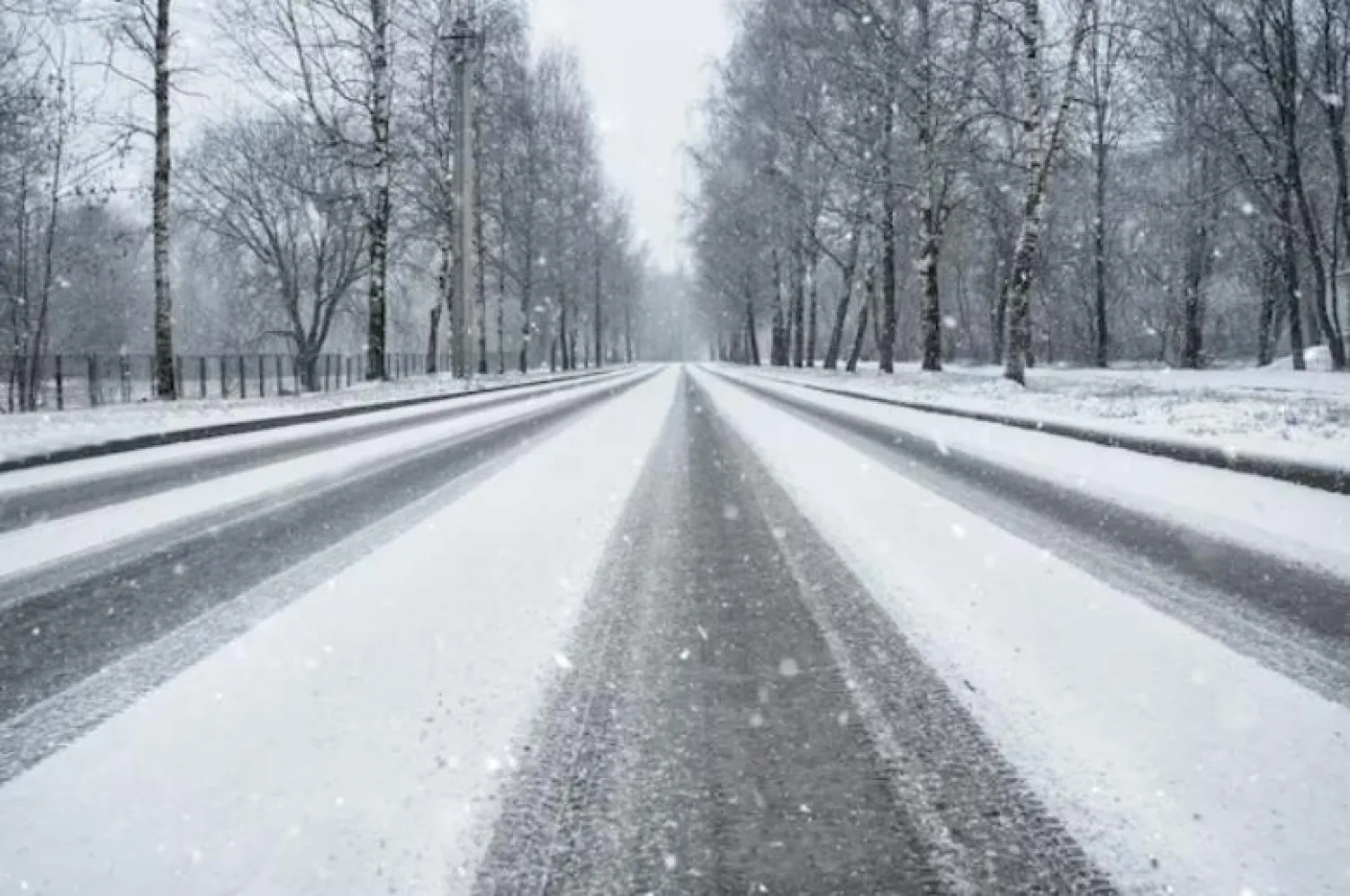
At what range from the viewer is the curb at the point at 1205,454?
5066mm

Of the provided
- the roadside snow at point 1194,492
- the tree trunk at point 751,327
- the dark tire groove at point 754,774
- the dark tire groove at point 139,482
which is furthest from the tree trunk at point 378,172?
the tree trunk at point 751,327

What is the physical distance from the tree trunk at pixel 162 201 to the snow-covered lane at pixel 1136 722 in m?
14.5

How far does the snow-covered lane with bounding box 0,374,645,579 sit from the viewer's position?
12.0ft

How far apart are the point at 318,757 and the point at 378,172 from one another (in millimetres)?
20627

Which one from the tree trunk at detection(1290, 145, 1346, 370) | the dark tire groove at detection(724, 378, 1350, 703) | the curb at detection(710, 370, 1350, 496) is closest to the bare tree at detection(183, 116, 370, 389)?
the curb at detection(710, 370, 1350, 496)

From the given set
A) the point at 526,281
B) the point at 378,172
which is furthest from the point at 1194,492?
the point at 526,281

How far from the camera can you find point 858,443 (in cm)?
794

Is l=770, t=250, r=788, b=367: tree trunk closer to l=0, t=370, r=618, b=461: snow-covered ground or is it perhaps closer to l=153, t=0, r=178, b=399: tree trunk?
l=0, t=370, r=618, b=461: snow-covered ground

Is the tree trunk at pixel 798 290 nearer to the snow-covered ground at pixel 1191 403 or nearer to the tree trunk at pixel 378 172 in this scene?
the snow-covered ground at pixel 1191 403

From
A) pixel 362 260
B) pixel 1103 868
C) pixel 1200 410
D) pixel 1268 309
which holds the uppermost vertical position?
pixel 362 260

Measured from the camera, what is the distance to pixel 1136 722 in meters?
1.84

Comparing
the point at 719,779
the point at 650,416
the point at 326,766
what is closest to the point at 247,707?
the point at 326,766

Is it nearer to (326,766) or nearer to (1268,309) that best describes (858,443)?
(326,766)

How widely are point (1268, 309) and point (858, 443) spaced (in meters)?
28.2
